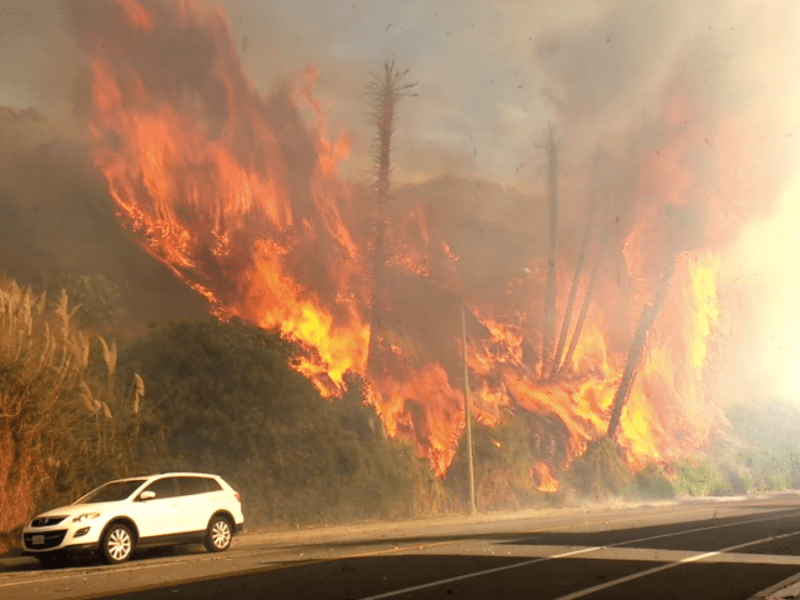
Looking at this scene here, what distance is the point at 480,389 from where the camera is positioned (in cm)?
4247

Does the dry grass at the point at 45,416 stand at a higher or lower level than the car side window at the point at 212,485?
higher

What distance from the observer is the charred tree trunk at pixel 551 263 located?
47156mm

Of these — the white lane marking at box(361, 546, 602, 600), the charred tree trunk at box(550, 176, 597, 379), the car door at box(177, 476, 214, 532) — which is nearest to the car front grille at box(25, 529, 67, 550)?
the car door at box(177, 476, 214, 532)

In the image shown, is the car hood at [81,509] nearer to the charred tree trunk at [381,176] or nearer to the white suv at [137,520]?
the white suv at [137,520]

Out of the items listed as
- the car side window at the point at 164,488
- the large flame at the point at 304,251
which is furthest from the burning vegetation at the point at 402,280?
the car side window at the point at 164,488

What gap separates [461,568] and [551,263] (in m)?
37.1

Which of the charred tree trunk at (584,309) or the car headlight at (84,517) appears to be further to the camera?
the charred tree trunk at (584,309)

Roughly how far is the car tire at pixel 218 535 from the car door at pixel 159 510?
811 millimetres

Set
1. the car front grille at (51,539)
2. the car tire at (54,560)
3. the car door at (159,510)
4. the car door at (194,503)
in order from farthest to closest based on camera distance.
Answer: the car door at (194,503), the car door at (159,510), the car tire at (54,560), the car front grille at (51,539)

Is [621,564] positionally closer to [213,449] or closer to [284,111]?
[213,449]

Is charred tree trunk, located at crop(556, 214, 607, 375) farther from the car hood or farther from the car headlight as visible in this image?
the car headlight

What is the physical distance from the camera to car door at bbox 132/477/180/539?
1644cm

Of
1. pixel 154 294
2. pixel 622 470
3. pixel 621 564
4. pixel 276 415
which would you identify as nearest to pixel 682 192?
pixel 622 470

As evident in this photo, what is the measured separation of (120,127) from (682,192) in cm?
3077
